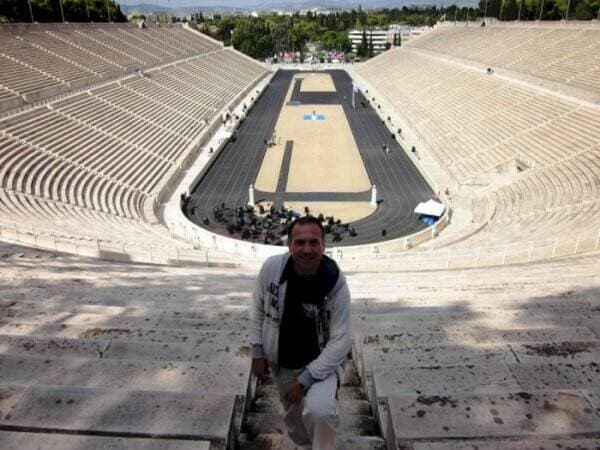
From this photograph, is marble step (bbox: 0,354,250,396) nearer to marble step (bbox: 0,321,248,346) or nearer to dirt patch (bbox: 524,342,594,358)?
marble step (bbox: 0,321,248,346)

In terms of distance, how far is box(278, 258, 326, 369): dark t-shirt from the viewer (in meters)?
2.91

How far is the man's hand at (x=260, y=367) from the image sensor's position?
312 centimetres

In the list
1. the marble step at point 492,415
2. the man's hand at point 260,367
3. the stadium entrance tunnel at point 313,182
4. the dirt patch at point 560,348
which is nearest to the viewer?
the marble step at point 492,415

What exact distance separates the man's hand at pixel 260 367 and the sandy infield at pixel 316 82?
59.6 metres

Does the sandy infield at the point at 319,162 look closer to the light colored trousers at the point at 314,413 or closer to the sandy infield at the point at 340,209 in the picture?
the sandy infield at the point at 340,209

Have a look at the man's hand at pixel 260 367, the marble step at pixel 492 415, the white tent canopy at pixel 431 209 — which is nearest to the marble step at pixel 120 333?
the man's hand at pixel 260 367

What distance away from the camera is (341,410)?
3500 millimetres

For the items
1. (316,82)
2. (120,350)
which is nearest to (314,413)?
(120,350)

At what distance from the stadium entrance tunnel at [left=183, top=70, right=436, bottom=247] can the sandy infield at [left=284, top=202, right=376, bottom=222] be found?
4 cm

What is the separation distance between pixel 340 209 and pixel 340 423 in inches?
744

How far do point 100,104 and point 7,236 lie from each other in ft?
65.4

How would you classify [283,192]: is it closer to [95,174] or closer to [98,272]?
[95,174]

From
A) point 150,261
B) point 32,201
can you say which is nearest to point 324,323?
point 150,261

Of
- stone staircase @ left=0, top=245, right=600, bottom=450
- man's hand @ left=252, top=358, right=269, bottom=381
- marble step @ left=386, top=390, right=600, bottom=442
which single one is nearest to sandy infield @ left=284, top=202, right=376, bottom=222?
stone staircase @ left=0, top=245, right=600, bottom=450
